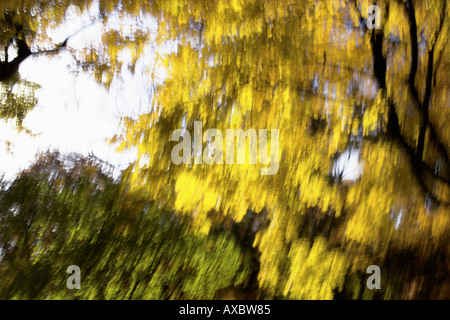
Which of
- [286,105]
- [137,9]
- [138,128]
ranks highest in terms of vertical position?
[137,9]

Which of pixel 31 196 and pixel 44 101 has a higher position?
pixel 44 101

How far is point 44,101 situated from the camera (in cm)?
152

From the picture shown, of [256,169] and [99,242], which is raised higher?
[256,169]

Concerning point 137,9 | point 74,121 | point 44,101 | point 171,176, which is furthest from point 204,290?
point 137,9

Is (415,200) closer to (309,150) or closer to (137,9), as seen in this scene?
(309,150)

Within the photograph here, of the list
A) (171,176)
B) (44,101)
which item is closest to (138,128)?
(171,176)

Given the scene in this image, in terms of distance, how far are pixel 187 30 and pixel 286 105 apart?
25.6 inches

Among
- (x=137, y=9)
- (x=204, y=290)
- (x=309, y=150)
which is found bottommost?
(x=204, y=290)

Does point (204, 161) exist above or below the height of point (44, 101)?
below

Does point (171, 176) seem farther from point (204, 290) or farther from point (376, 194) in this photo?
point (376, 194)

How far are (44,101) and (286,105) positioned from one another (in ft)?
4.14

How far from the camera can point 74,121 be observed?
4.95ft

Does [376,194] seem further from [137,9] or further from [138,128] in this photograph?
[137,9]

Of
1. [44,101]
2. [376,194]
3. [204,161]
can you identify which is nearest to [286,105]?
[204,161]
